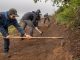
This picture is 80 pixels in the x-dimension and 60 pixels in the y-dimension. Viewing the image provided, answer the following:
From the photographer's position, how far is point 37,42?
16812 millimetres

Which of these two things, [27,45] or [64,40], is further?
[27,45]

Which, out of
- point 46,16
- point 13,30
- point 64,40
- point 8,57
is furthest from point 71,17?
point 46,16

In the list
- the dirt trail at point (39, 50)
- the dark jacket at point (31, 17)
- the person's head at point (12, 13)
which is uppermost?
the person's head at point (12, 13)

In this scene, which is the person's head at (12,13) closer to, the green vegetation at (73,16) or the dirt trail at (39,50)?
the dirt trail at (39,50)

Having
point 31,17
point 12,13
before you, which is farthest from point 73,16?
point 12,13

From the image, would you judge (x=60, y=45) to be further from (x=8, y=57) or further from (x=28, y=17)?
(x=28, y=17)

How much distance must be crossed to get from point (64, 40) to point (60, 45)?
42 centimetres

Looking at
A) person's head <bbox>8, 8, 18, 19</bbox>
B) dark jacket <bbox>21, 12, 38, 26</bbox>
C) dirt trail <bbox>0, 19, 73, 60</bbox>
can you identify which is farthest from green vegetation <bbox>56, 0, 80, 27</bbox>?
person's head <bbox>8, 8, 18, 19</bbox>

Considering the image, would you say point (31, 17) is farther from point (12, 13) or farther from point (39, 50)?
point (12, 13)

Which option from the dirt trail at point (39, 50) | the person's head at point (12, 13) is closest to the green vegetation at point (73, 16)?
the dirt trail at point (39, 50)

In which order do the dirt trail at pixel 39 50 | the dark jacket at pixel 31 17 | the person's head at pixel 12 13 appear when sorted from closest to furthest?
the person's head at pixel 12 13
the dirt trail at pixel 39 50
the dark jacket at pixel 31 17

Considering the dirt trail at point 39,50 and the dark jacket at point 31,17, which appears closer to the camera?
the dirt trail at point 39,50

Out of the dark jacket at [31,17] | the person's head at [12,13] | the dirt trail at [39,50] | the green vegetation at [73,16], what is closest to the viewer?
the person's head at [12,13]

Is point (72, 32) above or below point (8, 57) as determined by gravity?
above
